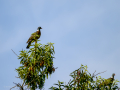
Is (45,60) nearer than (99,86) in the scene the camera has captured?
No

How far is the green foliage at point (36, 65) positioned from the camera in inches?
324

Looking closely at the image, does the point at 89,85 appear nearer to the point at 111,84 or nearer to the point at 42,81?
the point at 111,84

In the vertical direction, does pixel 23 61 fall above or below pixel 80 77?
above

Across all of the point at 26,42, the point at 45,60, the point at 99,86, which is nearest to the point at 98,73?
the point at 99,86

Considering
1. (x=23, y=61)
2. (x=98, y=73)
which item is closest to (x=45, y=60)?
(x=23, y=61)

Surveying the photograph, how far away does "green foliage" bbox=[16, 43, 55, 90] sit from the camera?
8.23 m

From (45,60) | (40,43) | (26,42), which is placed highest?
(26,42)

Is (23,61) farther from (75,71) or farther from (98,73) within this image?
(98,73)

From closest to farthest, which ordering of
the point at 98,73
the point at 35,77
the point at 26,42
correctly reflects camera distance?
the point at 98,73, the point at 35,77, the point at 26,42

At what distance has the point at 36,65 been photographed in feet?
27.3

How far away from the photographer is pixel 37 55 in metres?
8.43

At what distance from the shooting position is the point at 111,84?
8242 millimetres

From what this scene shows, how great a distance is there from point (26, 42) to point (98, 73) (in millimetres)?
5236

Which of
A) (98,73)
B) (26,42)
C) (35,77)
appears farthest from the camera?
(26,42)
